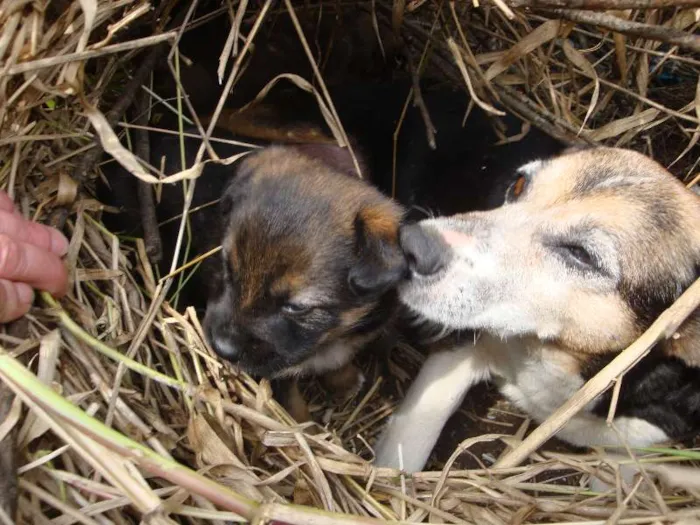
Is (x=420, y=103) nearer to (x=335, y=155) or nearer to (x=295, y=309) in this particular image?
(x=335, y=155)

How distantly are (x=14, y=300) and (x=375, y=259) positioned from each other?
102 cm

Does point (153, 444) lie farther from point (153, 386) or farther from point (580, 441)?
point (580, 441)

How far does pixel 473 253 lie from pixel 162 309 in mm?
1094

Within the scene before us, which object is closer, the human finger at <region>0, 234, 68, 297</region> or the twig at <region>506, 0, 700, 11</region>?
the human finger at <region>0, 234, 68, 297</region>

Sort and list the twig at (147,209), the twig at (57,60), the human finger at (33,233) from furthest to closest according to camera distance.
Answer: the twig at (147,209) < the human finger at (33,233) < the twig at (57,60)

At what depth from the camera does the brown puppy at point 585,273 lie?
79.7 inches

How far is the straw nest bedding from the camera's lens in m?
1.60

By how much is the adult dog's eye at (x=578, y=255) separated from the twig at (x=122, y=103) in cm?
158

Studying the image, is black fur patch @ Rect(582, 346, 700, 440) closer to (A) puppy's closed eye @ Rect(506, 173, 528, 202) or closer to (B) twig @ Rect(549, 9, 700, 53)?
(A) puppy's closed eye @ Rect(506, 173, 528, 202)

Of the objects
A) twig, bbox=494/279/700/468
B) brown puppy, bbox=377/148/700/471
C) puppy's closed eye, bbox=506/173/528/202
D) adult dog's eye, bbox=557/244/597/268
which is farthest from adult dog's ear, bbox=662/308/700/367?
puppy's closed eye, bbox=506/173/528/202

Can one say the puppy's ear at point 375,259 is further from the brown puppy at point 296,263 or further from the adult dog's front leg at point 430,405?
the adult dog's front leg at point 430,405

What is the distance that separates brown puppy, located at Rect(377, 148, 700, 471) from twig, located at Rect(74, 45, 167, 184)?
1125 mm

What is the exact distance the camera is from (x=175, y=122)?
2.77 metres

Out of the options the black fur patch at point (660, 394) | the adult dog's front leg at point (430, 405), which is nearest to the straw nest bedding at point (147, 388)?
the black fur patch at point (660, 394)
